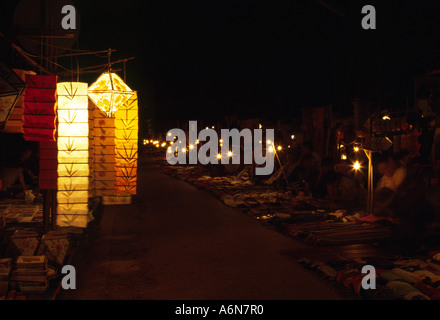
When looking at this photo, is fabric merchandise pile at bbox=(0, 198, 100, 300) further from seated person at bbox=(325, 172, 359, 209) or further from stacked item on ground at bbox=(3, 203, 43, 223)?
seated person at bbox=(325, 172, 359, 209)

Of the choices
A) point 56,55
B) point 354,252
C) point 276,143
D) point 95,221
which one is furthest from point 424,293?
point 276,143

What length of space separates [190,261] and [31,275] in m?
3.05

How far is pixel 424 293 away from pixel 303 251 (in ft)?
10.9

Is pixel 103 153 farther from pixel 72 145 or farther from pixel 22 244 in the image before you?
pixel 22 244

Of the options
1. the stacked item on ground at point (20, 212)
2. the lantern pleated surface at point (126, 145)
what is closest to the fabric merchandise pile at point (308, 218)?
the lantern pleated surface at point (126, 145)

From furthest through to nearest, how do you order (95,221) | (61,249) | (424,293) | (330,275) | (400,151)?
(95,221)
(400,151)
(61,249)
(330,275)
(424,293)

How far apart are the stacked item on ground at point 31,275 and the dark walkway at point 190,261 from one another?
411mm

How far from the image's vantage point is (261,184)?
21.2 m

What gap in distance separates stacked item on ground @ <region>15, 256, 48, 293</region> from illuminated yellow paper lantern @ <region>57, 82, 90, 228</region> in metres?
2.98

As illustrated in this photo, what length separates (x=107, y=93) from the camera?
974 cm

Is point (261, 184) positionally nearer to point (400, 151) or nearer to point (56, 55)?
point (400, 151)

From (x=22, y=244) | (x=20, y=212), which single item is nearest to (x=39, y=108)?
(x=22, y=244)

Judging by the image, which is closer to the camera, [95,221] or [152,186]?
[95,221]

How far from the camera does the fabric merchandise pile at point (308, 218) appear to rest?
33.1 feet
